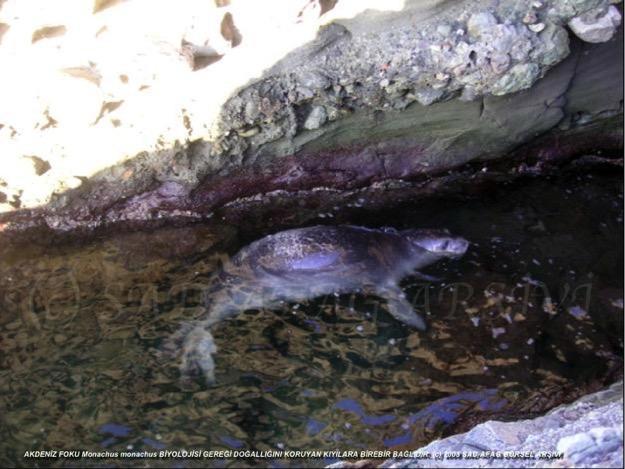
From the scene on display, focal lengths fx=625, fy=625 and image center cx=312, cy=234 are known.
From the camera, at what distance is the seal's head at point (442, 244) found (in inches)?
197

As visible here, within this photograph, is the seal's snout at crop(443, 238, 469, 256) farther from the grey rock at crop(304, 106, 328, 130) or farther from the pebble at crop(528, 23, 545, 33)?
the pebble at crop(528, 23, 545, 33)

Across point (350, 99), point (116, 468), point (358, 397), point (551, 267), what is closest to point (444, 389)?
point (358, 397)

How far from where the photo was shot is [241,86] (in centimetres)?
472

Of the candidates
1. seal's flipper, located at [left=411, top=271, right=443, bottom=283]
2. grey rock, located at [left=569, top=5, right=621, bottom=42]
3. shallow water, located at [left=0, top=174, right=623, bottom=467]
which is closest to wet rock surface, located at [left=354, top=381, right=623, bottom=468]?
shallow water, located at [left=0, top=174, right=623, bottom=467]

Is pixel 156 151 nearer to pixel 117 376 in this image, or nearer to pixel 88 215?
pixel 88 215

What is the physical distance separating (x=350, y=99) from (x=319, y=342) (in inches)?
78.0

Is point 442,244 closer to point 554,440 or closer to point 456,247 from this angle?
point 456,247

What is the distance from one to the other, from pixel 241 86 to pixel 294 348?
200 cm

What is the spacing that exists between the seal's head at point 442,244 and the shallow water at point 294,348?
0.09 meters

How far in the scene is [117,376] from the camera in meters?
3.96

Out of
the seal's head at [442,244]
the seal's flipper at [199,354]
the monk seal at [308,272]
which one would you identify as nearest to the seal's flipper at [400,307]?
the monk seal at [308,272]

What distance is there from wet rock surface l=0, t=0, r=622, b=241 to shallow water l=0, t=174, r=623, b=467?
516 millimetres

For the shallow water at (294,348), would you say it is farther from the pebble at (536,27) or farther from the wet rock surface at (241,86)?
the pebble at (536,27)

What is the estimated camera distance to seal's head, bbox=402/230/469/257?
5.00m
